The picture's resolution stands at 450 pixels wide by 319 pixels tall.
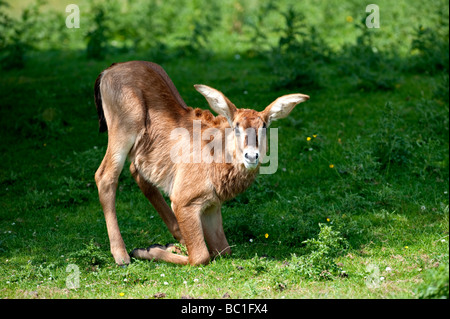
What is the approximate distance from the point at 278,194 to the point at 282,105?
2.18 metres

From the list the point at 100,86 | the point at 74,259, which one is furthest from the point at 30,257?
the point at 100,86

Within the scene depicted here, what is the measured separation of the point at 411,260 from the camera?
Result: 6.39 metres

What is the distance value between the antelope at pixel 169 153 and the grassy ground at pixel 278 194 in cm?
36

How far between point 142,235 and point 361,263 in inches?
110

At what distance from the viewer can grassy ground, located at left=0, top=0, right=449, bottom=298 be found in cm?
605

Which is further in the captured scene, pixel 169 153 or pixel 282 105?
pixel 169 153

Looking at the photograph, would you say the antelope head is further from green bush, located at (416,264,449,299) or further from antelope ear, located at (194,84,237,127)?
green bush, located at (416,264,449,299)

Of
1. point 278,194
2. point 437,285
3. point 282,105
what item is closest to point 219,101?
point 282,105

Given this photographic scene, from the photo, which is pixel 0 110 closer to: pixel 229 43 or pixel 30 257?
pixel 30 257

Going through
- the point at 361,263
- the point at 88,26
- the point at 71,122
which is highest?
the point at 88,26

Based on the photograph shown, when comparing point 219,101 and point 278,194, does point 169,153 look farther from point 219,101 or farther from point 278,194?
point 278,194

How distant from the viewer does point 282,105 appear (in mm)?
6402

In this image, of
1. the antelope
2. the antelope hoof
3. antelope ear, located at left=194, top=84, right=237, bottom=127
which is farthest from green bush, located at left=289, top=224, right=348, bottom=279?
the antelope hoof

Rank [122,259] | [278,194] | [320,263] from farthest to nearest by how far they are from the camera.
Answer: [278,194]
[122,259]
[320,263]
